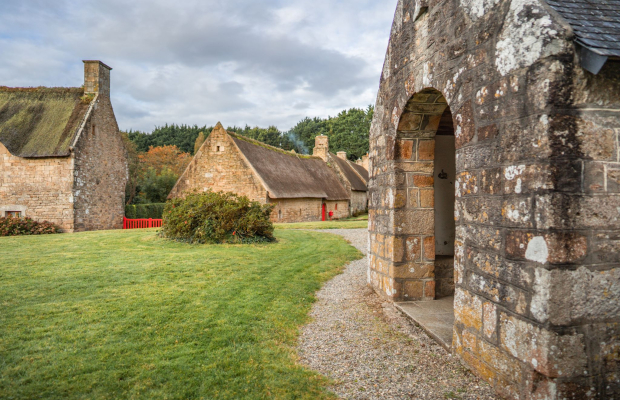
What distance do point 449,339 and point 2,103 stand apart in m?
25.7

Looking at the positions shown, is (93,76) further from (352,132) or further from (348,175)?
(352,132)

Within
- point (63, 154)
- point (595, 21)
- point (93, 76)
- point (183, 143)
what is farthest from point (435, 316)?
point (183, 143)

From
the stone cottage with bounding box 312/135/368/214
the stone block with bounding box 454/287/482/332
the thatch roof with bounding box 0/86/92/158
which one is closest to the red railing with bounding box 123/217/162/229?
the thatch roof with bounding box 0/86/92/158

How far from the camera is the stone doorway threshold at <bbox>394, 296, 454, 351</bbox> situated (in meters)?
4.13

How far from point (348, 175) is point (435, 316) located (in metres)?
33.0

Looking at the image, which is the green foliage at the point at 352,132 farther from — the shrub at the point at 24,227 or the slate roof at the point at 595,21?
the slate roof at the point at 595,21

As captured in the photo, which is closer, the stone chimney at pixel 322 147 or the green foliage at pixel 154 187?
the green foliage at pixel 154 187

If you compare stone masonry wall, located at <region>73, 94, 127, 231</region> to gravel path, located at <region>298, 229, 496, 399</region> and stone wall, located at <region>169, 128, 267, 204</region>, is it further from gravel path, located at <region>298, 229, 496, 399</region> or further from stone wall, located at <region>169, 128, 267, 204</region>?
gravel path, located at <region>298, 229, 496, 399</region>

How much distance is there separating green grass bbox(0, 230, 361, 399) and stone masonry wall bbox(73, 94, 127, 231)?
10762mm

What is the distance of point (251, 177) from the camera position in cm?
2244

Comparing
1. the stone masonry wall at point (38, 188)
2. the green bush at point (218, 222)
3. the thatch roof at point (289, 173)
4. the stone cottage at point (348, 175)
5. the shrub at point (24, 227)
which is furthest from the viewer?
the stone cottage at point (348, 175)

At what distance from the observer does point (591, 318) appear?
2.53m

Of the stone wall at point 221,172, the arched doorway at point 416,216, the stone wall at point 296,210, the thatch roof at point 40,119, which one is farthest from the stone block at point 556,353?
the thatch roof at point 40,119

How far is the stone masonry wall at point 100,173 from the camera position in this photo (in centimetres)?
1847
